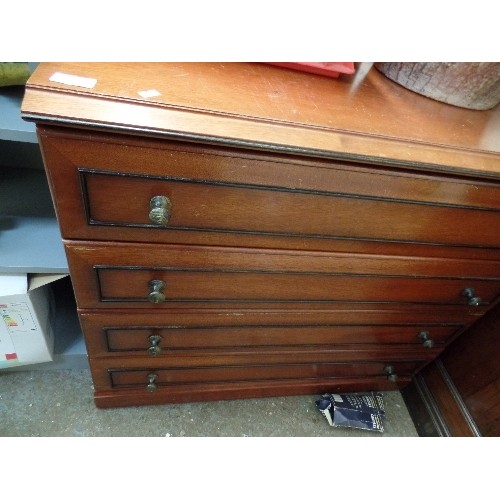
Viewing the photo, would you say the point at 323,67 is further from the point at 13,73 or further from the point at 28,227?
the point at 28,227

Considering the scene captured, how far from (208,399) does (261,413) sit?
0.17 m

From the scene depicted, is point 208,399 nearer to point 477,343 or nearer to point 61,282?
point 61,282

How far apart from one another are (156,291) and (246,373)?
1.55ft

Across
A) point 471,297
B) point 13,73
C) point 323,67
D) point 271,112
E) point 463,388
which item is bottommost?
point 463,388

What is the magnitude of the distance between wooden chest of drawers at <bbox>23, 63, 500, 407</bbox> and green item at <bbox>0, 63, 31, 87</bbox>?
219 millimetres

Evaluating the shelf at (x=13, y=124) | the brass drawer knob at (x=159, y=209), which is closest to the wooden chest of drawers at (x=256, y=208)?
the brass drawer knob at (x=159, y=209)

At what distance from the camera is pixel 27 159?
0.95 meters

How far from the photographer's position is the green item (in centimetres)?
59

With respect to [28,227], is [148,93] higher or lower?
lower

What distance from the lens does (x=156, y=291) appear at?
60 cm

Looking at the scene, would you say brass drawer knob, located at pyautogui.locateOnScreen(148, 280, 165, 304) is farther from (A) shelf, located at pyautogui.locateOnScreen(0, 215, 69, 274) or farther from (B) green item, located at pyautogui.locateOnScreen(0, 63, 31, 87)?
(B) green item, located at pyautogui.locateOnScreen(0, 63, 31, 87)

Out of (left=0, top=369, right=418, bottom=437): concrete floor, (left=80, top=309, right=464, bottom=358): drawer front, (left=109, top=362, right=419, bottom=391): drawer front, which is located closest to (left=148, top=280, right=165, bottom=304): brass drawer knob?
(left=80, top=309, right=464, bottom=358): drawer front

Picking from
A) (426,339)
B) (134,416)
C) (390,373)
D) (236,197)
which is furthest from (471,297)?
(134,416)
